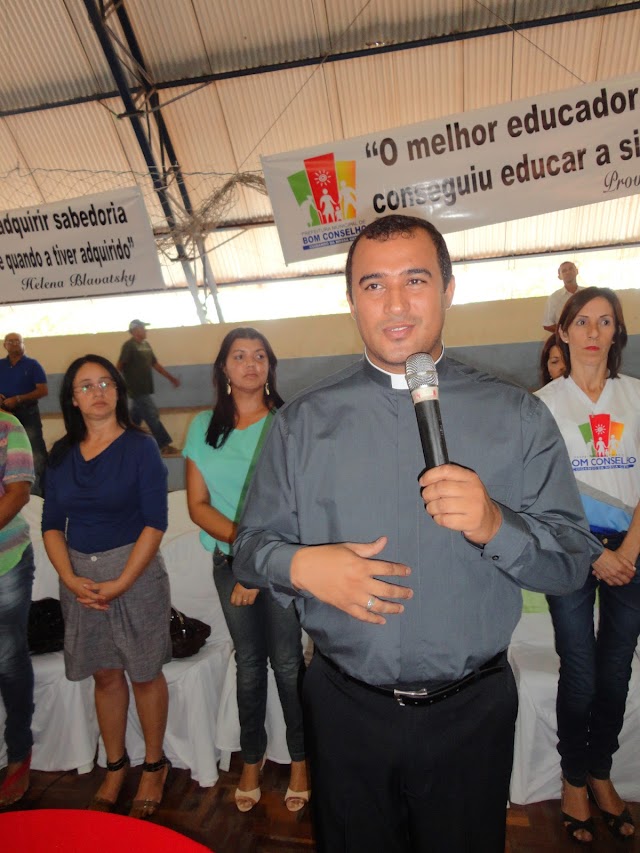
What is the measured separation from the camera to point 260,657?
2125mm

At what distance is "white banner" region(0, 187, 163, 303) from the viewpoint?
485cm

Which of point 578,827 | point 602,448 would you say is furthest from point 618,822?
point 602,448

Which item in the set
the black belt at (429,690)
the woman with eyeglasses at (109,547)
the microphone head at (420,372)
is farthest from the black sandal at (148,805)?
the microphone head at (420,372)

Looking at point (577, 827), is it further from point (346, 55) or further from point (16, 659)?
point (346, 55)

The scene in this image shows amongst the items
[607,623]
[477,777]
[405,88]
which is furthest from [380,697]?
[405,88]

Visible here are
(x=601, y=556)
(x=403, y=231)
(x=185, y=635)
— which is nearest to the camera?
(x=403, y=231)

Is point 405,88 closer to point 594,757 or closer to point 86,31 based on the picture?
point 86,31

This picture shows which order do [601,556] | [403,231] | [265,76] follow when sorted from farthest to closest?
[265,76]
[601,556]
[403,231]

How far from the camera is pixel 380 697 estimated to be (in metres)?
1.15

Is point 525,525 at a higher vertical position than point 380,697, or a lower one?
higher

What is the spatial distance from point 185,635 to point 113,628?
1.34 feet

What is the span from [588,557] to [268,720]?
1.81m

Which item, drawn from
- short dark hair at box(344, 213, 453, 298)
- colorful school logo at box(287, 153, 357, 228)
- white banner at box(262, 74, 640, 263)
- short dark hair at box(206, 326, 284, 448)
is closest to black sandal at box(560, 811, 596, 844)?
short dark hair at box(206, 326, 284, 448)

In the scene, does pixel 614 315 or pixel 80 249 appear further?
pixel 80 249
